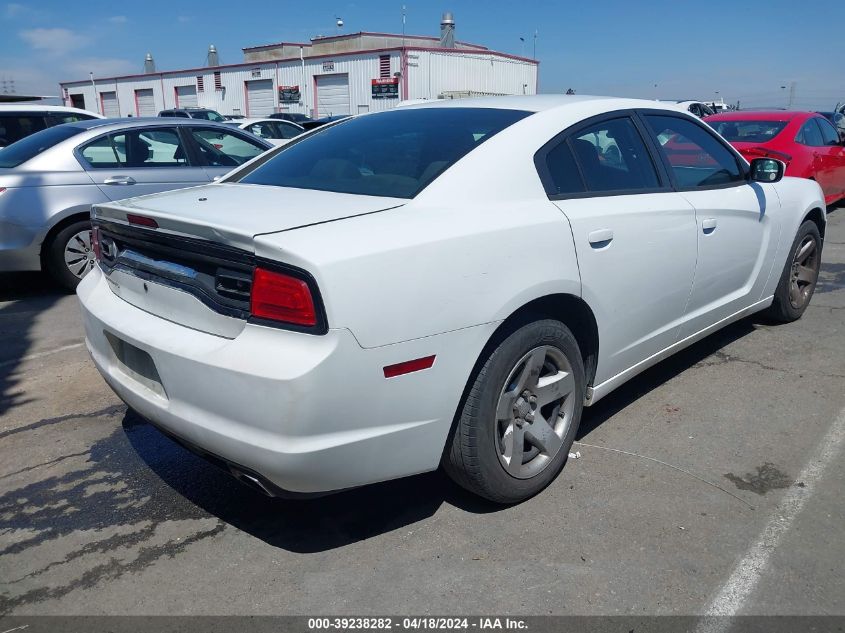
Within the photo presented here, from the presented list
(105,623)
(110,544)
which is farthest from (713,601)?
(110,544)

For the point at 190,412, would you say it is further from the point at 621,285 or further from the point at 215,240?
the point at 621,285

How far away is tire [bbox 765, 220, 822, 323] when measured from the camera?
4.83 metres

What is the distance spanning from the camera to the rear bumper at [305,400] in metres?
2.10

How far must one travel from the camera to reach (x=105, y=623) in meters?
2.24

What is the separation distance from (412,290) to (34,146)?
18.6 feet

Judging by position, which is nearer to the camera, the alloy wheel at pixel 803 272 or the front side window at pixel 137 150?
the alloy wheel at pixel 803 272

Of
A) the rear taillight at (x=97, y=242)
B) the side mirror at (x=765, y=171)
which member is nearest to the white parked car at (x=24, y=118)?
the rear taillight at (x=97, y=242)

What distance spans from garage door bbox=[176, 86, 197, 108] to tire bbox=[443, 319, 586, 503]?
43.9 metres

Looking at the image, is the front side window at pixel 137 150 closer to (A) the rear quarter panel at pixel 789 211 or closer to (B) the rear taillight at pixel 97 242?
(B) the rear taillight at pixel 97 242

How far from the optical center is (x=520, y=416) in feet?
9.08

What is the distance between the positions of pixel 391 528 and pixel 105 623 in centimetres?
105

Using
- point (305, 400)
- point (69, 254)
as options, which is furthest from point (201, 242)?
point (69, 254)

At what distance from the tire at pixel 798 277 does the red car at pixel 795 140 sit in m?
3.99

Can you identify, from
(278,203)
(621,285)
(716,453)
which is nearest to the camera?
(278,203)
